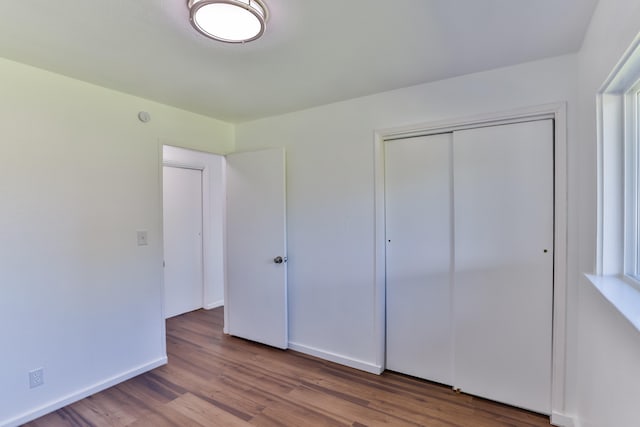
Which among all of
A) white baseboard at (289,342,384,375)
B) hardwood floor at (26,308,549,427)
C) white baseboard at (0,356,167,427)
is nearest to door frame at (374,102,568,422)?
hardwood floor at (26,308,549,427)

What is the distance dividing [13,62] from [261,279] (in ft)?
8.05

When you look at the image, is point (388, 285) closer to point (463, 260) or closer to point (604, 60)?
point (463, 260)

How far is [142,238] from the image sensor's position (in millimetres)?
2691

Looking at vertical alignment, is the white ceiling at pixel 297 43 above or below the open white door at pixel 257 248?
above

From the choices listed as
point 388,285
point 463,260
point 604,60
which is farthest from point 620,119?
point 388,285

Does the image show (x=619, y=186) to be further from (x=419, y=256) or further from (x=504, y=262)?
(x=419, y=256)

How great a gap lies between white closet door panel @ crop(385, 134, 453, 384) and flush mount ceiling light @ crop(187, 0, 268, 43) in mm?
1475

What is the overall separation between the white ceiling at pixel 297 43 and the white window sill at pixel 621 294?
1.27 metres

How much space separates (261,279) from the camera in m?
3.22

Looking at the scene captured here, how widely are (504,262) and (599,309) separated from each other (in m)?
0.71

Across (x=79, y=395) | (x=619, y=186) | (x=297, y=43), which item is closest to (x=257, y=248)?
(x=79, y=395)

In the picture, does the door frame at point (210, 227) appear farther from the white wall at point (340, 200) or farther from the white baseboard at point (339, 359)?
the white baseboard at point (339, 359)

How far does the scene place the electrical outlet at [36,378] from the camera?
6.85ft

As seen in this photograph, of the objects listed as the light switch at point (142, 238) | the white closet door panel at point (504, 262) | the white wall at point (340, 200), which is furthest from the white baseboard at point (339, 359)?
the light switch at point (142, 238)
